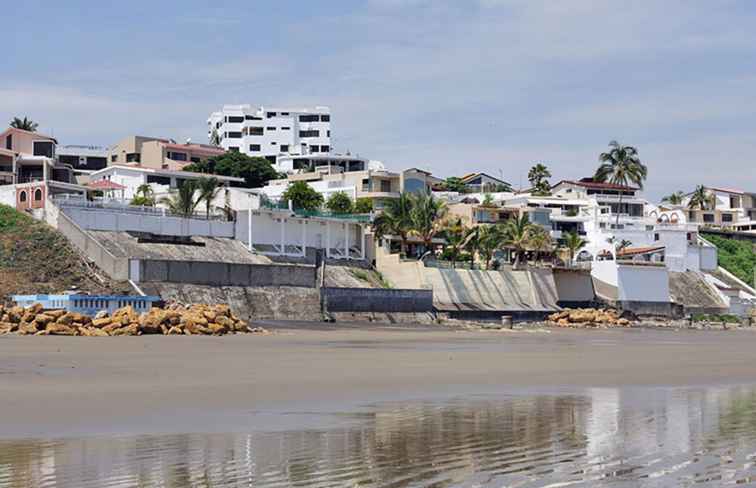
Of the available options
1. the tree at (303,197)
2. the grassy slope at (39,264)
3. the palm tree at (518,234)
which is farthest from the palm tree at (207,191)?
the palm tree at (518,234)

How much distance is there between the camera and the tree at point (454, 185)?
115m

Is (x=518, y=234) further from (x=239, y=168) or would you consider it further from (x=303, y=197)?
(x=239, y=168)

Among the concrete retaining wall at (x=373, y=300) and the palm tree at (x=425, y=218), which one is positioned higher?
the palm tree at (x=425, y=218)

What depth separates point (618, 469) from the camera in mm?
10812

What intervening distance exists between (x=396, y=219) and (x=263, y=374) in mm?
46245

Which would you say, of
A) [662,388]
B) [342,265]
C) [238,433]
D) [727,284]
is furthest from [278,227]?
[238,433]

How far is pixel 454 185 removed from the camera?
384ft

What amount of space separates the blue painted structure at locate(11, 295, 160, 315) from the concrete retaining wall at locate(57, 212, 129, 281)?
584cm

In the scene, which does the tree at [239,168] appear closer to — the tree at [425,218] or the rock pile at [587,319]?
the tree at [425,218]

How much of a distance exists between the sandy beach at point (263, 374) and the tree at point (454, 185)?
76354 mm

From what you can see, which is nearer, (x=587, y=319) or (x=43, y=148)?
(x=587, y=319)

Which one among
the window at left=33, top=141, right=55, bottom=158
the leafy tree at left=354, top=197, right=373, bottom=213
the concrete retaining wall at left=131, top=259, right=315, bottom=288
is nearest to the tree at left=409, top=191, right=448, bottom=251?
the concrete retaining wall at left=131, top=259, right=315, bottom=288


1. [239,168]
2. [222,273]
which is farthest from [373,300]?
[239,168]

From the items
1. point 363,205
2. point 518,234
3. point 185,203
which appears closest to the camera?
point 185,203
